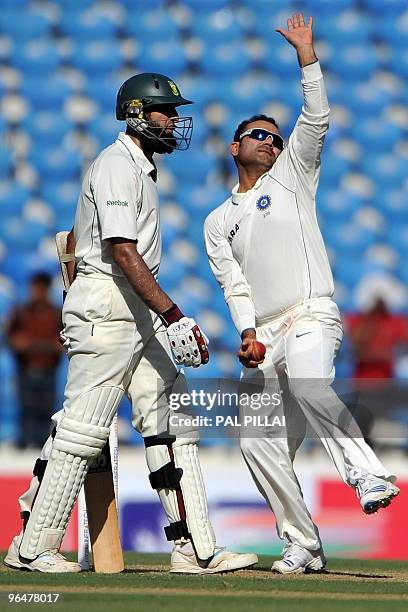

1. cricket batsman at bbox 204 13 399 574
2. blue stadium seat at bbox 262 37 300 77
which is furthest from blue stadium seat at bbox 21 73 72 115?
cricket batsman at bbox 204 13 399 574

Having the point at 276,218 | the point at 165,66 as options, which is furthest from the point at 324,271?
the point at 165,66

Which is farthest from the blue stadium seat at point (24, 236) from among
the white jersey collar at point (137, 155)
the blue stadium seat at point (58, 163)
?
the white jersey collar at point (137, 155)

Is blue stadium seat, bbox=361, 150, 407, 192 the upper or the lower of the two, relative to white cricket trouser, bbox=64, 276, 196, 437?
upper

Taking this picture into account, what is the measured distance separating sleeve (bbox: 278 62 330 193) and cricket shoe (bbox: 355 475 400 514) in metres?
1.36

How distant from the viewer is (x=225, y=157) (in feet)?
42.0

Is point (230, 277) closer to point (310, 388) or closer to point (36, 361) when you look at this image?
point (310, 388)

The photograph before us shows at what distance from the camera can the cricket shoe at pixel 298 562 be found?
5.20 meters

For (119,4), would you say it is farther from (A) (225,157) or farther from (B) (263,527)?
(B) (263,527)

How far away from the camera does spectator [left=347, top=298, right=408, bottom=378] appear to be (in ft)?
30.0

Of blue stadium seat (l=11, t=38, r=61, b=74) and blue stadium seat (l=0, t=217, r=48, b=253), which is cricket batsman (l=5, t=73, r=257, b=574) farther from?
blue stadium seat (l=11, t=38, r=61, b=74)

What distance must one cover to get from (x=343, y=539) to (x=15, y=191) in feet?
17.9

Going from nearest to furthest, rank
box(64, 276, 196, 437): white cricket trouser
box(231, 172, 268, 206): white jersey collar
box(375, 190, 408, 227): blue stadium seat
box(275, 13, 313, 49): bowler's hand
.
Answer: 1. box(64, 276, 196, 437): white cricket trouser
2. box(275, 13, 313, 49): bowler's hand
3. box(231, 172, 268, 206): white jersey collar
4. box(375, 190, 408, 227): blue stadium seat

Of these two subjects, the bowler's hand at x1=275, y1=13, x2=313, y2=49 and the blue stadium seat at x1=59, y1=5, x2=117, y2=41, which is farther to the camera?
the blue stadium seat at x1=59, y1=5, x2=117, y2=41

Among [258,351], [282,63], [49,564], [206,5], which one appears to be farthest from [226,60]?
[49,564]
